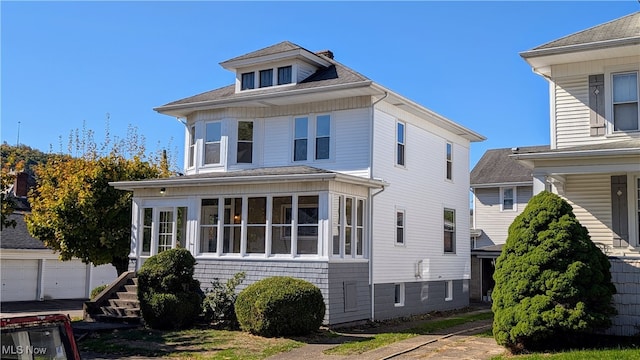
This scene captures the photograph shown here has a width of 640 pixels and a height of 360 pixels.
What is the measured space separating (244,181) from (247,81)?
16.8 feet

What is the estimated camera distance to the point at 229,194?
20.8 m

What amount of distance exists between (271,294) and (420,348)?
13.2 ft

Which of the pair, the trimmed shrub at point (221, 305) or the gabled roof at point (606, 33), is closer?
the gabled roof at point (606, 33)

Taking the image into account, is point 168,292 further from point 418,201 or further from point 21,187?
point 21,187

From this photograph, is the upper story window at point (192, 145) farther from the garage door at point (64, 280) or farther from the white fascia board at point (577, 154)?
the white fascia board at point (577, 154)

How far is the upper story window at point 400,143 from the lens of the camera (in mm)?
22453

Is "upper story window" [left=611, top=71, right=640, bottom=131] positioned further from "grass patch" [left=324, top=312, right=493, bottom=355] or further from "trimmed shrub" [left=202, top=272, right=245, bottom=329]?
"trimmed shrub" [left=202, top=272, right=245, bottom=329]

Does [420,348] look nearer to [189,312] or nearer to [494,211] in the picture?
[189,312]

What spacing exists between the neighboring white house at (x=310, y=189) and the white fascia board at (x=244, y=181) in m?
0.04

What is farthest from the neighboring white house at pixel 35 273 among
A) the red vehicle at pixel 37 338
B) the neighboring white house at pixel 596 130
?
the red vehicle at pixel 37 338

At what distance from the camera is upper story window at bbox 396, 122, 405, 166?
22.5 m

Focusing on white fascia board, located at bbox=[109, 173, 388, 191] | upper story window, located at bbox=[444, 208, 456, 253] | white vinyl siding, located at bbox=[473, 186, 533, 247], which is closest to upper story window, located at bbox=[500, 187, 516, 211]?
white vinyl siding, located at bbox=[473, 186, 533, 247]

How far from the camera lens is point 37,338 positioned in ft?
22.5

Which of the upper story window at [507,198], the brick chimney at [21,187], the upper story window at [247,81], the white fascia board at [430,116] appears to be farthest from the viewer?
the brick chimney at [21,187]
